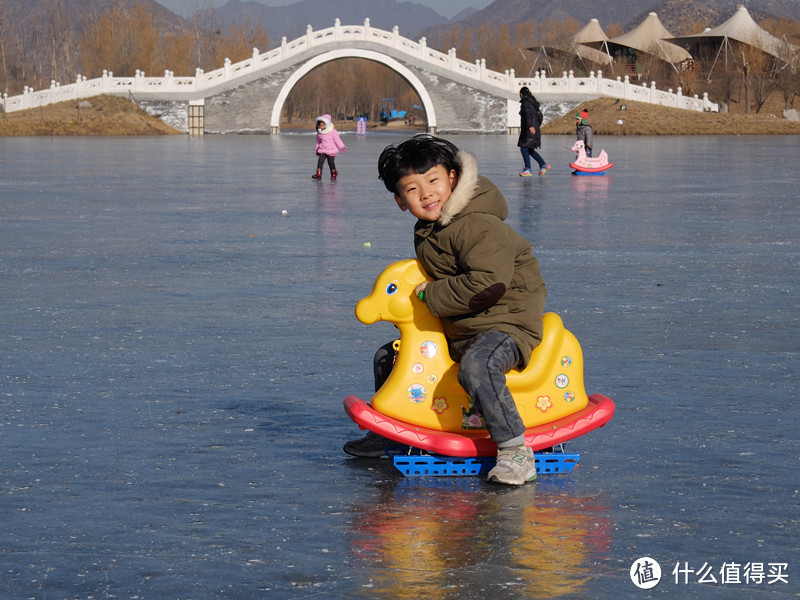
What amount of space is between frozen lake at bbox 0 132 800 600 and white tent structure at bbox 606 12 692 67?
264 feet

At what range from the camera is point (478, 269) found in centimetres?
402

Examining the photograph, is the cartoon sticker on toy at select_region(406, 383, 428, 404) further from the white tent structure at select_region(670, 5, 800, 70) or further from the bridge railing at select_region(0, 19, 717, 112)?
the white tent structure at select_region(670, 5, 800, 70)

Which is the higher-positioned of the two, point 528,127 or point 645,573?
point 528,127

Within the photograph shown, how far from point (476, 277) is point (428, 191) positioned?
0.35 metres

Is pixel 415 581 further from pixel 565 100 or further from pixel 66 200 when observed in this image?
pixel 565 100

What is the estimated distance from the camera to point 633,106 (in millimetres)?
60656

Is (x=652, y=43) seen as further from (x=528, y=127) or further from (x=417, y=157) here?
(x=417, y=157)

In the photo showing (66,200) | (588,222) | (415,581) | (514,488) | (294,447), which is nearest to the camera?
(415,581)

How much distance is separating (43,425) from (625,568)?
2.41 metres

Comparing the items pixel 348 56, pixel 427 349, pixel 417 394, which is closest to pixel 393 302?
pixel 427 349

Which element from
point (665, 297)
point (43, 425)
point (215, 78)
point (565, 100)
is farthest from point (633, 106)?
point (43, 425)

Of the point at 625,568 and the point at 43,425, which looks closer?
the point at 625,568

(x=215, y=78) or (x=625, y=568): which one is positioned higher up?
(x=215, y=78)

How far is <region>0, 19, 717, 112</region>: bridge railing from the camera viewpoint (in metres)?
61.3
